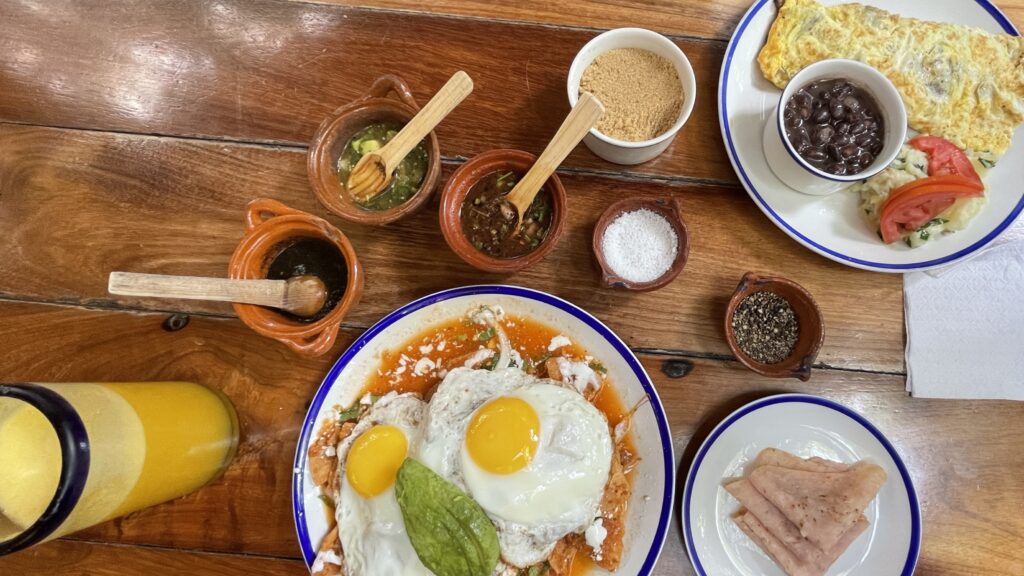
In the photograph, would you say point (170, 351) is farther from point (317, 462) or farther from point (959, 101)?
point (959, 101)

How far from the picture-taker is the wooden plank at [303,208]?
2.19 m

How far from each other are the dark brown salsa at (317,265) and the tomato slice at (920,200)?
76.9 inches

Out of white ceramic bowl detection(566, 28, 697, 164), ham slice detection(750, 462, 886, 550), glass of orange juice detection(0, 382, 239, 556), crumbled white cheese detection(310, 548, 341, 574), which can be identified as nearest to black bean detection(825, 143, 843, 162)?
white ceramic bowl detection(566, 28, 697, 164)

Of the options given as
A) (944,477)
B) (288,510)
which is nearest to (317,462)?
(288,510)

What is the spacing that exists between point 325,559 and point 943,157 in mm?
2663

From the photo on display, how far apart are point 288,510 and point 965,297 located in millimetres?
2699

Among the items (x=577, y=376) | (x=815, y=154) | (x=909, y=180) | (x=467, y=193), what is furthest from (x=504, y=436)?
(x=909, y=180)

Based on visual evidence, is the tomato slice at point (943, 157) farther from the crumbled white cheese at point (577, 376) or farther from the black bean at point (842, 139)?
the crumbled white cheese at point (577, 376)

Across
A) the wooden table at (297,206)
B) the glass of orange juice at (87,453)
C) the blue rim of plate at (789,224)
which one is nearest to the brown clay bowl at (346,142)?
the wooden table at (297,206)

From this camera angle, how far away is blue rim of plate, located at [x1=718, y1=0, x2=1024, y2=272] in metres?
2.05

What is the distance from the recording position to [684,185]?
225 cm

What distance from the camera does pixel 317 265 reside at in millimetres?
2049

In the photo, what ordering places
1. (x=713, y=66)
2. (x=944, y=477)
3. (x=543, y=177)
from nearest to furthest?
1. (x=543, y=177)
2. (x=944, y=477)
3. (x=713, y=66)

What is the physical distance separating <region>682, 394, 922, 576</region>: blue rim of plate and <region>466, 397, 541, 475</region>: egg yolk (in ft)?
2.12
